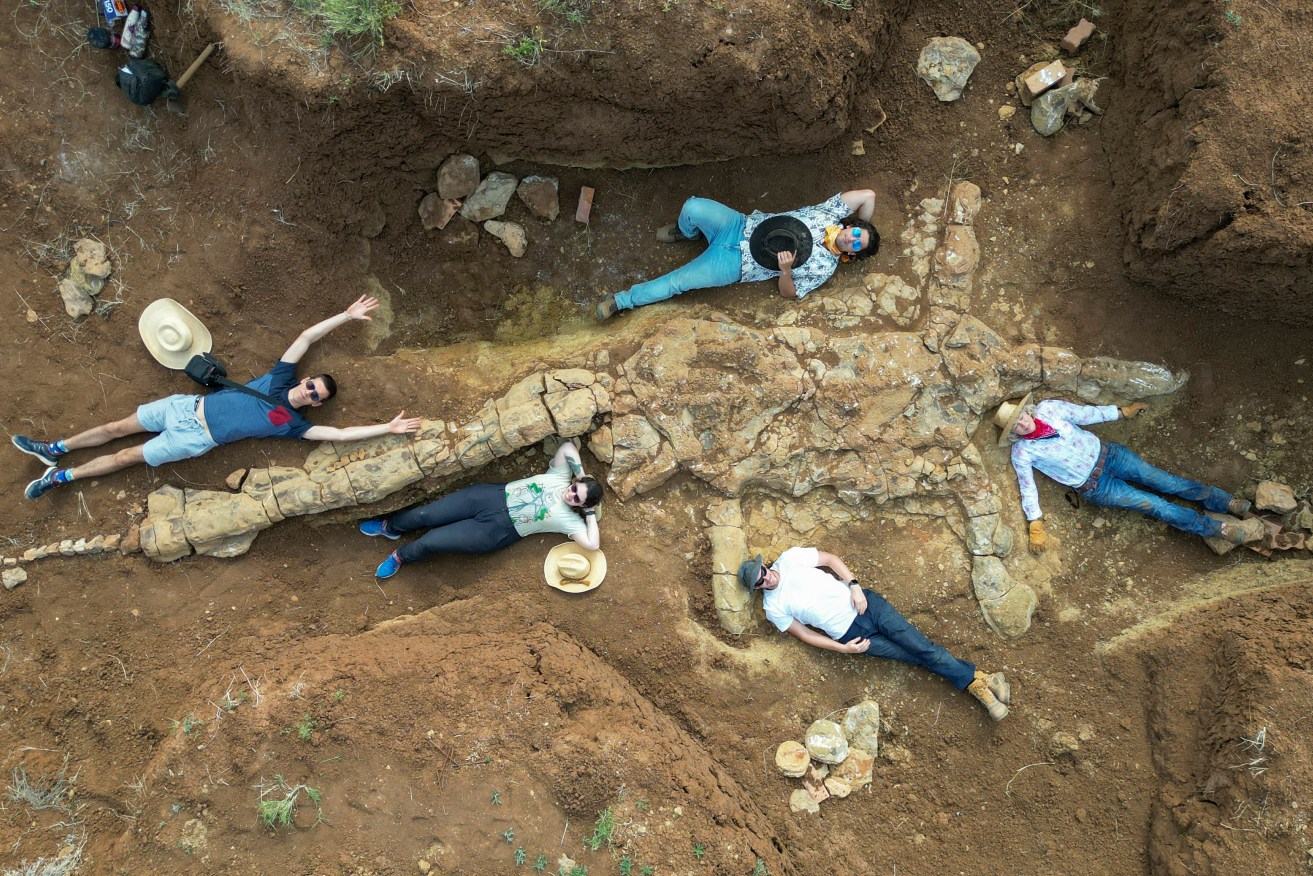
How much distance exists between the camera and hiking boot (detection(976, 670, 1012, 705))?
4.84 metres

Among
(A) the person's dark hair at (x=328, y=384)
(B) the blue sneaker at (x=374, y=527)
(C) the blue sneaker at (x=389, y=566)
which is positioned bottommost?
(C) the blue sneaker at (x=389, y=566)

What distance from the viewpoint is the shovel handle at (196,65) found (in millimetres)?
4582

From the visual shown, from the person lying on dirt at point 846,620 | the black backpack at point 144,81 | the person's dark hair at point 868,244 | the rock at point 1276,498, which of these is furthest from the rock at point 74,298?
the rock at point 1276,498

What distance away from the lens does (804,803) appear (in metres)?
4.71

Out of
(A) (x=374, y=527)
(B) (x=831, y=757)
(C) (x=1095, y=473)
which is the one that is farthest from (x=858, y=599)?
(A) (x=374, y=527)

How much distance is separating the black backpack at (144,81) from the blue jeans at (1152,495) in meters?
6.62

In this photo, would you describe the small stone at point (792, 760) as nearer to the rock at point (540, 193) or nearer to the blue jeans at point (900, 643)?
the blue jeans at point (900, 643)

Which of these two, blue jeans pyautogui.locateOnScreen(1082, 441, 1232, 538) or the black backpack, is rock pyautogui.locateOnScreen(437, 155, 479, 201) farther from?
blue jeans pyautogui.locateOnScreen(1082, 441, 1232, 538)

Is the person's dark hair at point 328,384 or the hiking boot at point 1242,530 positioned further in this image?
Result: the hiking boot at point 1242,530

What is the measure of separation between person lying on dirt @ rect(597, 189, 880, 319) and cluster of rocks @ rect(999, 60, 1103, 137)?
4.08ft

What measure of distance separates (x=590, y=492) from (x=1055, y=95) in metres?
4.08

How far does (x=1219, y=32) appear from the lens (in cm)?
424

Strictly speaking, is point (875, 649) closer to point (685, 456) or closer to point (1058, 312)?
point (685, 456)

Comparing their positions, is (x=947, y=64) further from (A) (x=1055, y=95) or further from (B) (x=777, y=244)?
(B) (x=777, y=244)
